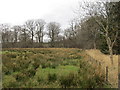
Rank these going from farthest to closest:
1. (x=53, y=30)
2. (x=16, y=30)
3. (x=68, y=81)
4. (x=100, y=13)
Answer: (x=53, y=30)
(x=16, y=30)
(x=100, y=13)
(x=68, y=81)

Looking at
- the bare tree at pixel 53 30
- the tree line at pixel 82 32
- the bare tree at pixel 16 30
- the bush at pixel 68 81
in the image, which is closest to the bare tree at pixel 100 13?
the tree line at pixel 82 32

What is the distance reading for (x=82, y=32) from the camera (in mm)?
45344

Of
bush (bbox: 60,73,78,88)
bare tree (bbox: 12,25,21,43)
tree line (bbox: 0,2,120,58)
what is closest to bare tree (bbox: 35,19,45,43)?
tree line (bbox: 0,2,120,58)

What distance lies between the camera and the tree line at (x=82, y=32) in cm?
1334

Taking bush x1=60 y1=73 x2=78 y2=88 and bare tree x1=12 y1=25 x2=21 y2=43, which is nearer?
bush x1=60 y1=73 x2=78 y2=88

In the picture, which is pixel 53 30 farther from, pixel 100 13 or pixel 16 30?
pixel 100 13

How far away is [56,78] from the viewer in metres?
6.97

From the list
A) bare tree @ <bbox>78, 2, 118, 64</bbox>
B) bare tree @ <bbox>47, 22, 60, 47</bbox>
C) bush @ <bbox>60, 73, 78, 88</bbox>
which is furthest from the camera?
bare tree @ <bbox>47, 22, 60, 47</bbox>

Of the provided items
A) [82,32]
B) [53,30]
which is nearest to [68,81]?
[82,32]

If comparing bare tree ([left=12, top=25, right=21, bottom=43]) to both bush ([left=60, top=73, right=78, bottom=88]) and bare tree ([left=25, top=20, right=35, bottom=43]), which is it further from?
bush ([left=60, top=73, right=78, bottom=88])

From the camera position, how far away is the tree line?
1334 centimetres

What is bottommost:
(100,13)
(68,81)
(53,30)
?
(68,81)

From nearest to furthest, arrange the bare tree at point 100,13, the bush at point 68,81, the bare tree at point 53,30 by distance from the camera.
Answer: the bush at point 68,81, the bare tree at point 100,13, the bare tree at point 53,30

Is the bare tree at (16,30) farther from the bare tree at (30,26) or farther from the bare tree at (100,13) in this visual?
the bare tree at (100,13)
